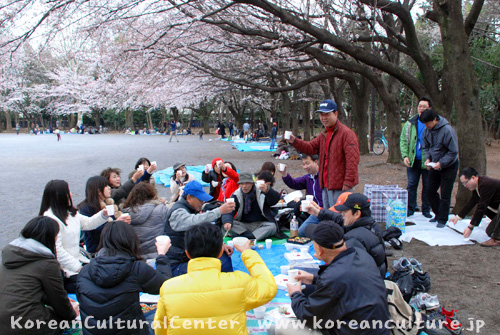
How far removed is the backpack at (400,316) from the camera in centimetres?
262

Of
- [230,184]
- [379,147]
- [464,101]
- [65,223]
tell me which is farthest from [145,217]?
[379,147]

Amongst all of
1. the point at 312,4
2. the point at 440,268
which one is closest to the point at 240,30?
the point at 312,4

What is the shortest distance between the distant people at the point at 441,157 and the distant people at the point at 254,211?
245 centimetres

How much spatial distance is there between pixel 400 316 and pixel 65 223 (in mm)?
3013

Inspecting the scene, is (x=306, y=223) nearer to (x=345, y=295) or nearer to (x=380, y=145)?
(x=345, y=295)

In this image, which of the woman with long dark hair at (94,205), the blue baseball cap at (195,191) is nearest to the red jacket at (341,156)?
the blue baseball cap at (195,191)

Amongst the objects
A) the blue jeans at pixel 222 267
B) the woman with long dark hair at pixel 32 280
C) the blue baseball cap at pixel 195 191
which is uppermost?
the blue baseball cap at pixel 195 191

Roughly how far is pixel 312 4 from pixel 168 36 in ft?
12.7

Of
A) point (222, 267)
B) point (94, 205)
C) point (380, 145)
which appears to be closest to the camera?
point (222, 267)

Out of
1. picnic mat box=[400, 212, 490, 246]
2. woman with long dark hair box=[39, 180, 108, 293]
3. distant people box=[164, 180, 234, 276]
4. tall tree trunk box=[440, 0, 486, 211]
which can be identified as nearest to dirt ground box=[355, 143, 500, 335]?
picnic mat box=[400, 212, 490, 246]

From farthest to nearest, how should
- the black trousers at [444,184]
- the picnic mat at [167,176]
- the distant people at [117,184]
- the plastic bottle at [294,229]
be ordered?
the picnic mat at [167,176] → the black trousers at [444,184] → the distant people at [117,184] → the plastic bottle at [294,229]

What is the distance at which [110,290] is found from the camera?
8.18ft

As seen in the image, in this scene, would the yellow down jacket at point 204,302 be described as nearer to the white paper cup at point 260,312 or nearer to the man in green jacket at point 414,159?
the white paper cup at point 260,312

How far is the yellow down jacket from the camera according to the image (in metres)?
2.11
